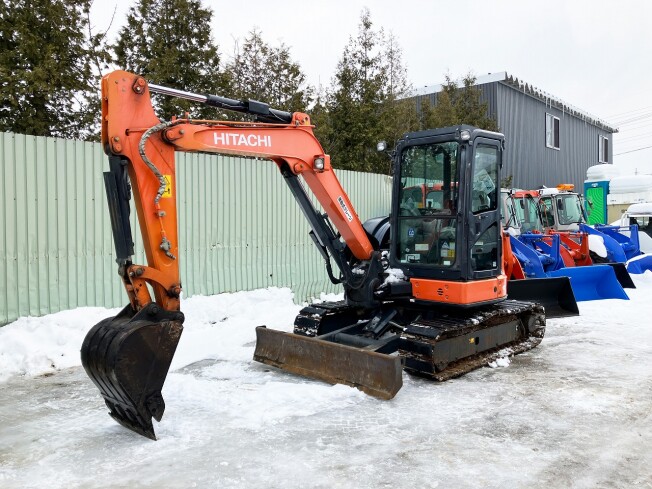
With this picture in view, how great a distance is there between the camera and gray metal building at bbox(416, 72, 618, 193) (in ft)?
67.8

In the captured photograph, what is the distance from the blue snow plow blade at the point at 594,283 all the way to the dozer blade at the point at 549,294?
4.10ft

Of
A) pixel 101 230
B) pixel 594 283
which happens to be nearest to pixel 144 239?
pixel 101 230

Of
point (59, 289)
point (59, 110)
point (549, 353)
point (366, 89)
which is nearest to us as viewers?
point (549, 353)

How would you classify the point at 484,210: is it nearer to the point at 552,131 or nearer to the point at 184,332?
the point at 184,332

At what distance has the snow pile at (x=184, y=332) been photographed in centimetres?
630

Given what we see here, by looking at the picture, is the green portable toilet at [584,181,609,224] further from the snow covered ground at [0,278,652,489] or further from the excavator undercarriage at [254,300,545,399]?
the excavator undercarriage at [254,300,545,399]

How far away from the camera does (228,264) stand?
9.30 meters

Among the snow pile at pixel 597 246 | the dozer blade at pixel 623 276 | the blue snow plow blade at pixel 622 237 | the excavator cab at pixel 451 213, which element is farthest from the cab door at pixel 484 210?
the blue snow plow blade at pixel 622 237

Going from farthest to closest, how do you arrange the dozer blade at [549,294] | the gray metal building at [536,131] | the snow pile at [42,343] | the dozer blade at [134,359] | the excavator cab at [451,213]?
the gray metal building at [536,131]
the dozer blade at [549,294]
the snow pile at [42,343]
the excavator cab at [451,213]
the dozer blade at [134,359]

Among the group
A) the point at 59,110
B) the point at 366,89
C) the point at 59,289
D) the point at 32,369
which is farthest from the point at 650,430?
the point at 366,89

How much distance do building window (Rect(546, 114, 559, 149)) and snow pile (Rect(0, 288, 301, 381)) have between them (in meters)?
18.4

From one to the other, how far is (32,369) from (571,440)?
17.9ft

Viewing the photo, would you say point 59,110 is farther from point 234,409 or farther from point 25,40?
point 234,409

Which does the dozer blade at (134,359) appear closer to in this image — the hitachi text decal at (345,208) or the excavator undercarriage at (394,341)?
the excavator undercarriage at (394,341)
